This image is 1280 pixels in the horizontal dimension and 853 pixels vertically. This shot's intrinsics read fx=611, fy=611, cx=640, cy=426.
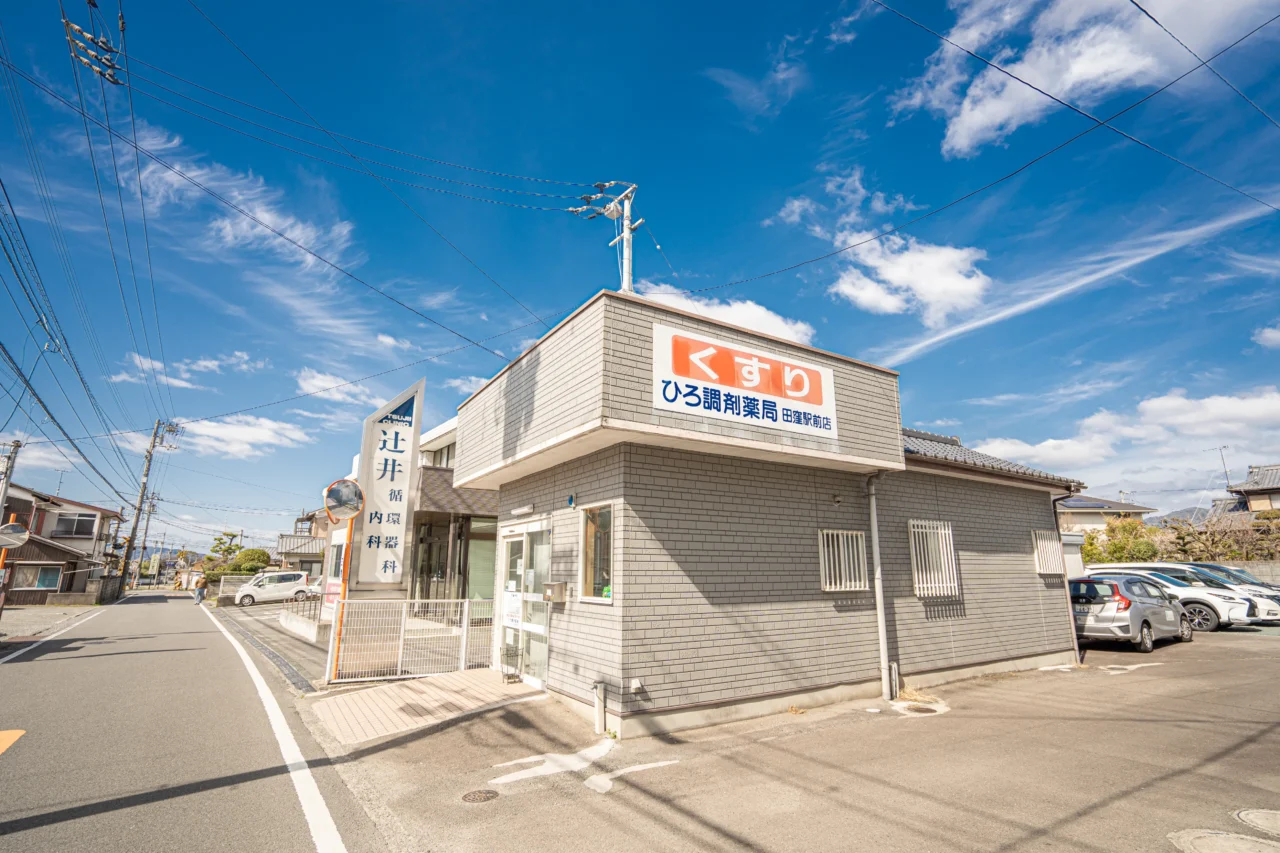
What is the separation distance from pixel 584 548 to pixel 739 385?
294cm

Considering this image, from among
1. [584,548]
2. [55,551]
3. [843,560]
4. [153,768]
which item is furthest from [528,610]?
[55,551]

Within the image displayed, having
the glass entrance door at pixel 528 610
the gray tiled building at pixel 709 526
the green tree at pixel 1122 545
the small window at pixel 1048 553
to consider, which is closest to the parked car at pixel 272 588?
the glass entrance door at pixel 528 610

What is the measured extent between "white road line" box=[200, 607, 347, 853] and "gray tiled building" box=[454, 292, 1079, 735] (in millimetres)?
2890

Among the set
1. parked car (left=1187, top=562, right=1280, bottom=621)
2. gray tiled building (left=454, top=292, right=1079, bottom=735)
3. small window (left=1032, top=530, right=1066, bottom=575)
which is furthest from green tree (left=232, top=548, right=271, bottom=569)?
parked car (left=1187, top=562, right=1280, bottom=621)

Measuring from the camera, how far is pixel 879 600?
929 centimetres

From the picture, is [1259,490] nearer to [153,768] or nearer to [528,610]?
[528,610]

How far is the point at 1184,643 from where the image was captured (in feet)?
46.3

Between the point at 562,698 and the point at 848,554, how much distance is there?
15.3 feet

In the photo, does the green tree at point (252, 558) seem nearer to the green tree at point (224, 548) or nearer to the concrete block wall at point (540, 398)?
the green tree at point (224, 548)

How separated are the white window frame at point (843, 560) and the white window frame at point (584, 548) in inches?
131

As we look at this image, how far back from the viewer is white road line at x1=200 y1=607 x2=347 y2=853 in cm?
424

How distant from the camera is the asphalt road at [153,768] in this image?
4.30 metres

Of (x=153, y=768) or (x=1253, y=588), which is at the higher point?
(x=1253, y=588)

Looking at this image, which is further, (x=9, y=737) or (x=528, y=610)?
(x=528, y=610)
